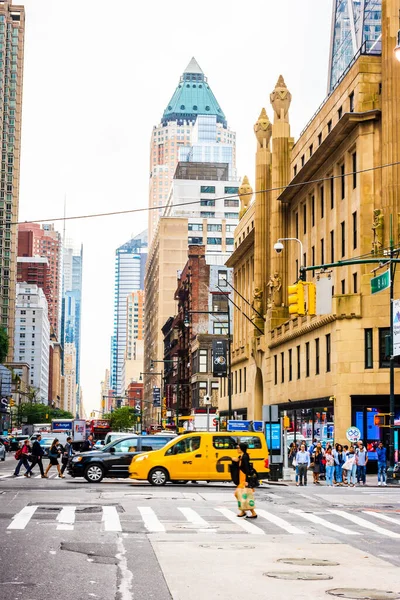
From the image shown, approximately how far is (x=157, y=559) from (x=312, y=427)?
40705 mm

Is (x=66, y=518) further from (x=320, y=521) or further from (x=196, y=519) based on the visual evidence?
(x=320, y=521)

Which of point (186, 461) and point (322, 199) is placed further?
point (322, 199)

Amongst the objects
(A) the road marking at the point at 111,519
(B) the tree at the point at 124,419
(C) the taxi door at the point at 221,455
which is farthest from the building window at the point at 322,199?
(B) the tree at the point at 124,419

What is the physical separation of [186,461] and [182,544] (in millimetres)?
17097

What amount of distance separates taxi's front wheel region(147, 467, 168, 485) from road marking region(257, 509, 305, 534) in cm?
986

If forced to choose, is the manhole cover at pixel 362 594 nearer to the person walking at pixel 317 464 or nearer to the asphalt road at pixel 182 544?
the asphalt road at pixel 182 544

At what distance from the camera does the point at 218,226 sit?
580 ft

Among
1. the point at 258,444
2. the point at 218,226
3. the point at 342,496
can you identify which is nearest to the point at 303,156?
the point at 258,444

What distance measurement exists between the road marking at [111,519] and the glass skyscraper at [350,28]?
408ft

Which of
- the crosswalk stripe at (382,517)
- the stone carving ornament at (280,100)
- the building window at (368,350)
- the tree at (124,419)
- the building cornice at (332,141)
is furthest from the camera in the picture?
the tree at (124,419)

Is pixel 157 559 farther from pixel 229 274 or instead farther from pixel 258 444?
pixel 229 274

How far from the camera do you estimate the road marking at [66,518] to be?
18.9 metres

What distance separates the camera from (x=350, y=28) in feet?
529

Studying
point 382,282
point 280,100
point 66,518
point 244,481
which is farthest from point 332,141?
point 66,518
